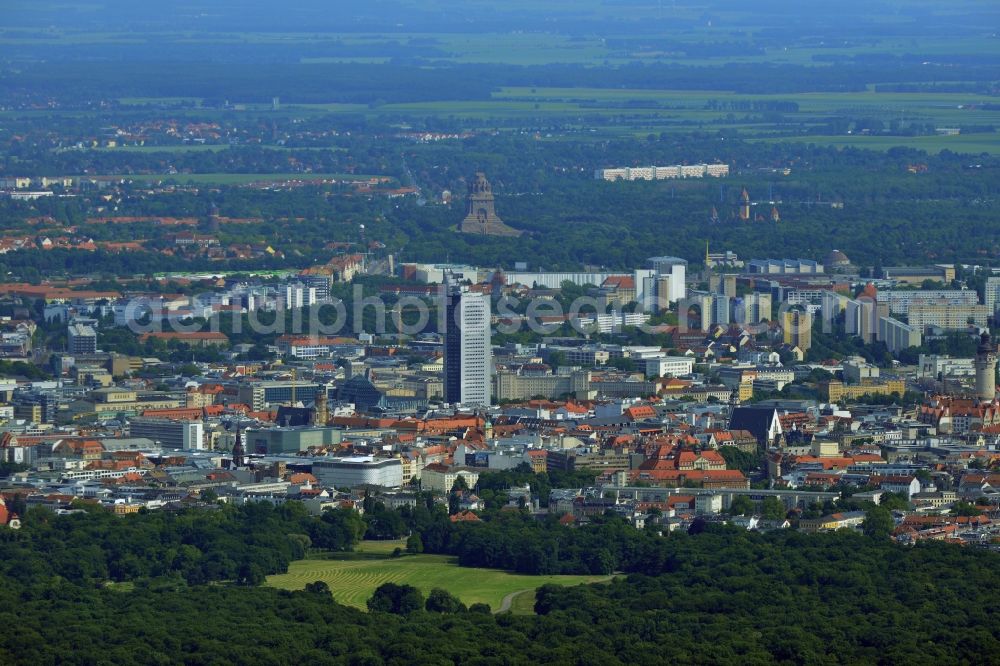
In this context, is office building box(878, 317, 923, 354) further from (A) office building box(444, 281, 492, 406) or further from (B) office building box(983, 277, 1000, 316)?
(A) office building box(444, 281, 492, 406)

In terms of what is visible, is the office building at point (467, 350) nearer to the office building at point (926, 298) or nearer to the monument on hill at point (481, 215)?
the office building at point (926, 298)

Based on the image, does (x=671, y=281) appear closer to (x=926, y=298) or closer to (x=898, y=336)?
(x=926, y=298)

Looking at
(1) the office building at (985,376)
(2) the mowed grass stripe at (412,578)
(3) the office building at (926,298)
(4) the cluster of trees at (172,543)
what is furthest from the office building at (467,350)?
(2) the mowed grass stripe at (412,578)

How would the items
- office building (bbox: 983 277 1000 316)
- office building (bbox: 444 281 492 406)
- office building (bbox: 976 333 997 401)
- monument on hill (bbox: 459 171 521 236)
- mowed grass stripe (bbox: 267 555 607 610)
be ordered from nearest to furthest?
1. mowed grass stripe (bbox: 267 555 607 610)
2. office building (bbox: 976 333 997 401)
3. office building (bbox: 444 281 492 406)
4. office building (bbox: 983 277 1000 316)
5. monument on hill (bbox: 459 171 521 236)

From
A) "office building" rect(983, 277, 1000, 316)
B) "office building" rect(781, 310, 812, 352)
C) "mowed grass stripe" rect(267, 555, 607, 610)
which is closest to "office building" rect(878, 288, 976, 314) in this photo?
"office building" rect(983, 277, 1000, 316)

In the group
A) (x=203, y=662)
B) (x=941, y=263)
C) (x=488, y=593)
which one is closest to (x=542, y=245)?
(x=941, y=263)

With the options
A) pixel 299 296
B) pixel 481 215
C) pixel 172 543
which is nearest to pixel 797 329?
pixel 299 296

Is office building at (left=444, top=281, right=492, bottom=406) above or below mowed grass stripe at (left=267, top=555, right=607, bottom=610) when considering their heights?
above

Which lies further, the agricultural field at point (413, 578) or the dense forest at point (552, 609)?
the agricultural field at point (413, 578)

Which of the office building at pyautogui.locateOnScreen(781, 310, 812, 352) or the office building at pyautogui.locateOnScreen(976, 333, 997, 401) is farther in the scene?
the office building at pyautogui.locateOnScreen(781, 310, 812, 352)
